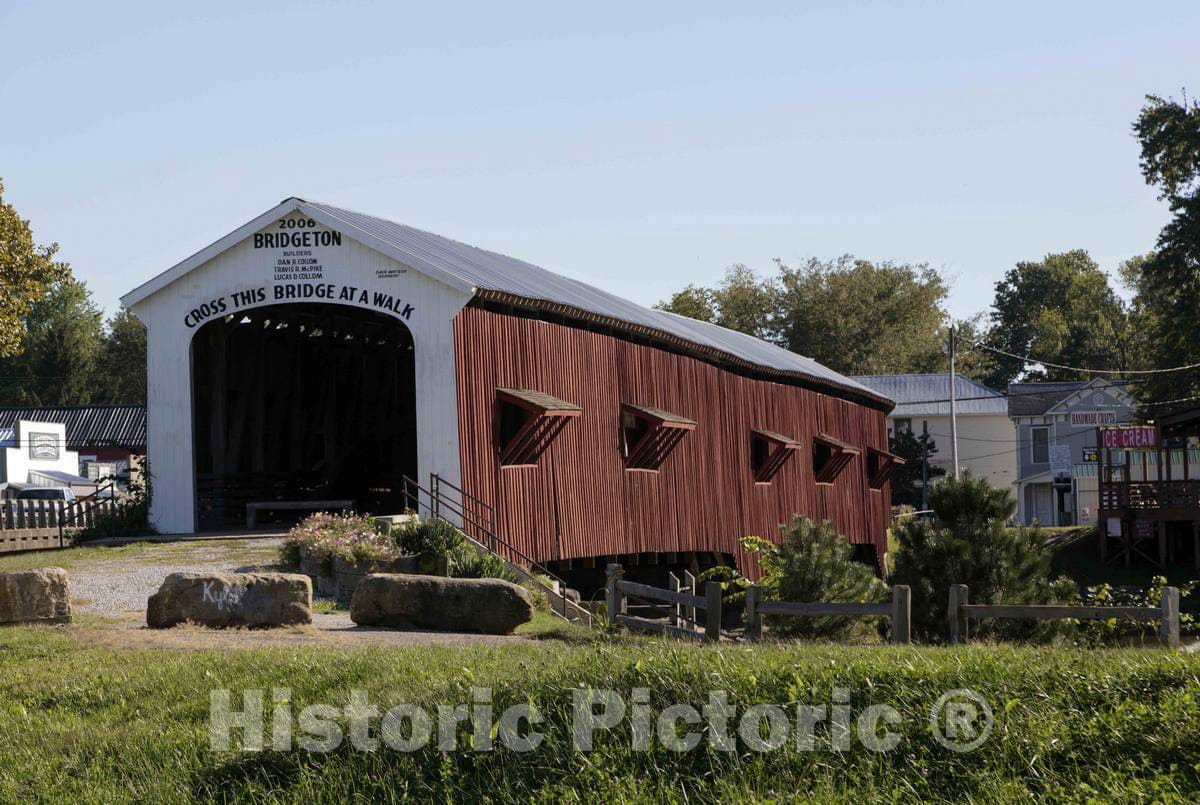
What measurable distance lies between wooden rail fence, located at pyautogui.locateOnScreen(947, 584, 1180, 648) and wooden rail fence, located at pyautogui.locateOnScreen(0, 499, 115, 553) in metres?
15.0

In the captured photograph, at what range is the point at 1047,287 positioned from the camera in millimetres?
100750

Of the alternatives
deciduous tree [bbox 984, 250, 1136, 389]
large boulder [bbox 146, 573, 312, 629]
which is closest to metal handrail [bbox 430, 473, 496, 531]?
large boulder [bbox 146, 573, 312, 629]

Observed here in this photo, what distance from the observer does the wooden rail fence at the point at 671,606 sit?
15109 mm

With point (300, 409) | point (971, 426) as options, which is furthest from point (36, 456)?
point (971, 426)

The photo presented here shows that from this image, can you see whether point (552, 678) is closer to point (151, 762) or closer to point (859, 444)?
point (151, 762)

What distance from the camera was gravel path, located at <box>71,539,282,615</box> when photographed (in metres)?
16.7

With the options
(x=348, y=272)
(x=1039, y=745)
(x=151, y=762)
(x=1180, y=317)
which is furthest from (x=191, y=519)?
(x=1180, y=317)

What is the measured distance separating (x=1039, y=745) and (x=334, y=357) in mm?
24620

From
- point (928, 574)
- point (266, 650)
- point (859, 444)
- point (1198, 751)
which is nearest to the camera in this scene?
point (1198, 751)

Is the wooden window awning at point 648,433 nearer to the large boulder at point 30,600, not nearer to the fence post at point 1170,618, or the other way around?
the large boulder at point 30,600

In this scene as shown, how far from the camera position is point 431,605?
15586 mm

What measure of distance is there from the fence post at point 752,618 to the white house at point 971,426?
5617 centimetres

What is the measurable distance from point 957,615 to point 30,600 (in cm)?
893

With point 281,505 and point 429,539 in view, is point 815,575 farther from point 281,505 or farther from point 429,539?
point 281,505
